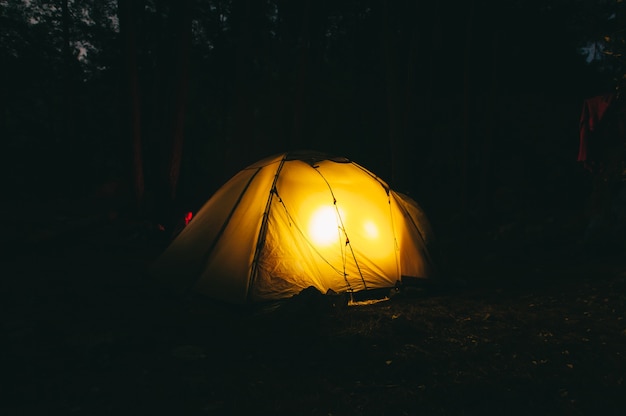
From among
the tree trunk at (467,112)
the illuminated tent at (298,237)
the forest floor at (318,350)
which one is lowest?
the forest floor at (318,350)

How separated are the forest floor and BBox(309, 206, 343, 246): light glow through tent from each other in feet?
3.49

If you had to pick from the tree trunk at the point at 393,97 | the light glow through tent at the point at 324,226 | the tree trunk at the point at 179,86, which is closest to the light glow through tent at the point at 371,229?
the light glow through tent at the point at 324,226

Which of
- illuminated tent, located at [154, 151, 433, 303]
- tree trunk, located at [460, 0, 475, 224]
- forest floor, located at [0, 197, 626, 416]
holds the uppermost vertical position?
tree trunk, located at [460, 0, 475, 224]

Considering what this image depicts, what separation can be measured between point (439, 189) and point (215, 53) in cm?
1307

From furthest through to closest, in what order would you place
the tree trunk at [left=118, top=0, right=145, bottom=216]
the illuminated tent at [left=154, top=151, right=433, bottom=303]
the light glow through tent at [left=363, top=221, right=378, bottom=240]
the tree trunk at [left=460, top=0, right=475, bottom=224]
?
the tree trunk at [left=460, top=0, right=475, bottom=224] < the tree trunk at [left=118, top=0, right=145, bottom=216] < the light glow through tent at [left=363, top=221, right=378, bottom=240] < the illuminated tent at [left=154, top=151, right=433, bottom=303]

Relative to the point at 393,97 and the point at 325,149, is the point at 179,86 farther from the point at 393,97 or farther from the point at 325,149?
the point at 325,149

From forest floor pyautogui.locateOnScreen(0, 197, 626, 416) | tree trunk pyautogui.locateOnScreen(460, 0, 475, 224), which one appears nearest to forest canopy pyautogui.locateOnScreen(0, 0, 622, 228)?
tree trunk pyautogui.locateOnScreen(460, 0, 475, 224)

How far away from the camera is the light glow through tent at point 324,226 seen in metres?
6.39

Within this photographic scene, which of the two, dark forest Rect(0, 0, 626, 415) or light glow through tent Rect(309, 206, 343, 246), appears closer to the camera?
dark forest Rect(0, 0, 626, 415)

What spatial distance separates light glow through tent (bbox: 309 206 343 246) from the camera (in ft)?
21.0

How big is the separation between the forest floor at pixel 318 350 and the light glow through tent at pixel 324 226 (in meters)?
1.06

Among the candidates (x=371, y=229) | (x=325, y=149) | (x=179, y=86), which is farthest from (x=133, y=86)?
(x=325, y=149)

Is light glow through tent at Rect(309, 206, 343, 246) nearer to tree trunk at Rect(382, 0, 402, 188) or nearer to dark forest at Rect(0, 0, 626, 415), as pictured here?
dark forest at Rect(0, 0, 626, 415)

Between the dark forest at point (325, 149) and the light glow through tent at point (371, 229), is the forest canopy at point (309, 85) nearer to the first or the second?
the dark forest at point (325, 149)
